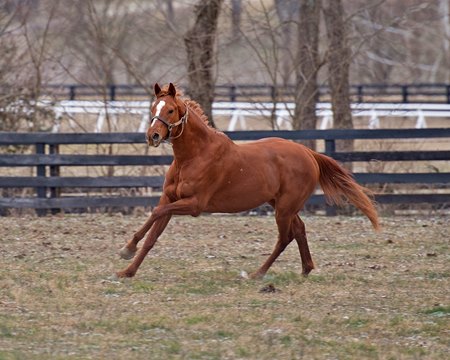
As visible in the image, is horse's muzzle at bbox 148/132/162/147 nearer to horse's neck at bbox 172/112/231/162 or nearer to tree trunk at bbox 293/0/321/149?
horse's neck at bbox 172/112/231/162

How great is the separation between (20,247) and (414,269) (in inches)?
181

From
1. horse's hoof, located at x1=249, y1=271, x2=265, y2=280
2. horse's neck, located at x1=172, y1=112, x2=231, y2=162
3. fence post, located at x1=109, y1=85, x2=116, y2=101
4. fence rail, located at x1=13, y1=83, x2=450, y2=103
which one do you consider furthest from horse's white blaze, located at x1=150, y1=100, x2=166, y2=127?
fence post, located at x1=109, y1=85, x2=116, y2=101

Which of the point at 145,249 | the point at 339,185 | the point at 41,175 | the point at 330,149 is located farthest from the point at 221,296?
the point at 41,175

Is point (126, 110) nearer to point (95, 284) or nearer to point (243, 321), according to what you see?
point (95, 284)

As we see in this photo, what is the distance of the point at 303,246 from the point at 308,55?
29.5 feet

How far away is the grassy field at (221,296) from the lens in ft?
23.2

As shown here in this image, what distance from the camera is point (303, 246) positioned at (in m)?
10.4

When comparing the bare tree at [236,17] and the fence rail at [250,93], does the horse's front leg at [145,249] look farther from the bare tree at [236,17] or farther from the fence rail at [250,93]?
the bare tree at [236,17]

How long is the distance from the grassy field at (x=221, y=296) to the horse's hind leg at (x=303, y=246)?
0.12 meters

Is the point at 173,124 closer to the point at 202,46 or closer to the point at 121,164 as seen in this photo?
the point at 121,164

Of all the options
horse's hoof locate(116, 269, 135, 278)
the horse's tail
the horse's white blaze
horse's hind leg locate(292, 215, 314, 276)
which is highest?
the horse's white blaze

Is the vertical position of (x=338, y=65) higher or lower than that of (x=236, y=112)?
higher

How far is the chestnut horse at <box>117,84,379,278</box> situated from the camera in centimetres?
955

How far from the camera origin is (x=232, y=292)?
30.2 feet
